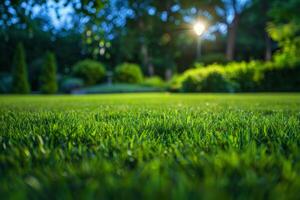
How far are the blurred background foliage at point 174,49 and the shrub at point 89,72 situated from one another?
0.08 meters

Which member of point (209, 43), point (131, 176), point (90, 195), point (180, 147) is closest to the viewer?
point (90, 195)

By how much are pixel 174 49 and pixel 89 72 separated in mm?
11874

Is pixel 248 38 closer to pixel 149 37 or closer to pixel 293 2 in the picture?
pixel 149 37

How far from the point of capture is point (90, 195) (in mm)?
623

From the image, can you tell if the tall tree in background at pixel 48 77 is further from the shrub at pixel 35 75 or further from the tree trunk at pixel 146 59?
the tree trunk at pixel 146 59

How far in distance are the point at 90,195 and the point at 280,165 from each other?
72 centimetres

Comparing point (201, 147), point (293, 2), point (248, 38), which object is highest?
point (248, 38)

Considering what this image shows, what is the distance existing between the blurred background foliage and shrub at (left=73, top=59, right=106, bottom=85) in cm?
8

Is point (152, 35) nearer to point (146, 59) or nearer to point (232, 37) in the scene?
point (146, 59)

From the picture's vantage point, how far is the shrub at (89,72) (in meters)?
20.9

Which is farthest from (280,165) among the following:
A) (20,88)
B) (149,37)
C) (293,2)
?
(149,37)

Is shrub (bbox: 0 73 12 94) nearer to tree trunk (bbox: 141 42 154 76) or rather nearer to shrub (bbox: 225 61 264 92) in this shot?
tree trunk (bbox: 141 42 154 76)

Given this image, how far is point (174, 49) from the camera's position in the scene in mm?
28688

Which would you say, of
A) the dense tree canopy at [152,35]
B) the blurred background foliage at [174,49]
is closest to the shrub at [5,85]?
the blurred background foliage at [174,49]
